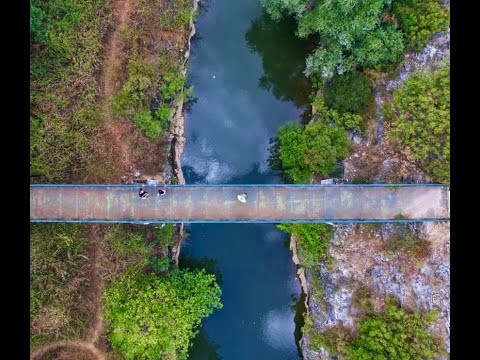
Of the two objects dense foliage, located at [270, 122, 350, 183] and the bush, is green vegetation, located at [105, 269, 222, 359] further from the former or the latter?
the bush

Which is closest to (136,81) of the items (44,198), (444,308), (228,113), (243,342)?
(228,113)

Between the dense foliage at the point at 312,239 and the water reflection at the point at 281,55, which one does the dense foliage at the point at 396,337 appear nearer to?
the dense foliage at the point at 312,239

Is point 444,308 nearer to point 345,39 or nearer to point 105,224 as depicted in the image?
point 345,39

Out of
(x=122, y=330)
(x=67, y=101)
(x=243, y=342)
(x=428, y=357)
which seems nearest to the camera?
(x=428, y=357)

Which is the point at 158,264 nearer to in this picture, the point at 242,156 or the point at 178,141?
the point at 178,141

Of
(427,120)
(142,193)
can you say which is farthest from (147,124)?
(427,120)

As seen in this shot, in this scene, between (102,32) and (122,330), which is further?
(102,32)

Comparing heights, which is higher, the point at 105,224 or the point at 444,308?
the point at 105,224
